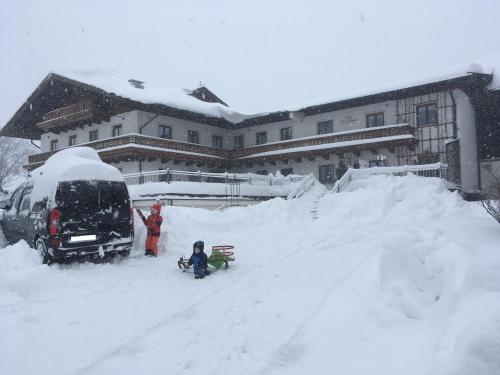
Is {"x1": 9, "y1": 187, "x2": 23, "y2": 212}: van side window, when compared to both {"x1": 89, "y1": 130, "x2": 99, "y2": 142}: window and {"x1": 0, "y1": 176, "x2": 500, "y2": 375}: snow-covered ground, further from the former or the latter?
{"x1": 89, "y1": 130, "x2": 99, "y2": 142}: window

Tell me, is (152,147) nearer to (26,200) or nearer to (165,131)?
(165,131)

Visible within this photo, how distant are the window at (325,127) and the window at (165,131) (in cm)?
1092

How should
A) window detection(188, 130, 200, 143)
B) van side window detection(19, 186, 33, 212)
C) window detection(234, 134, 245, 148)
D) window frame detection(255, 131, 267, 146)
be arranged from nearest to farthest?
1. van side window detection(19, 186, 33, 212)
2. window detection(188, 130, 200, 143)
3. window frame detection(255, 131, 267, 146)
4. window detection(234, 134, 245, 148)

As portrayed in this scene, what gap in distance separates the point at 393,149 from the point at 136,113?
55.0 feet

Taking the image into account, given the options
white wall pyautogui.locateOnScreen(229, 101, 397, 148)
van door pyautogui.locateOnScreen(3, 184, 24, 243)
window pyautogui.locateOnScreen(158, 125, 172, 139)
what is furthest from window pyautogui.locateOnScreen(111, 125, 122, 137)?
van door pyautogui.locateOnScreen(3, 184, 24, 243)

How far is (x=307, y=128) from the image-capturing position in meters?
29.3

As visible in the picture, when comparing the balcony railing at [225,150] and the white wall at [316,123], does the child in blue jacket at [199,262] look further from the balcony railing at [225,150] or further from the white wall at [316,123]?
the white wall at [316,123]

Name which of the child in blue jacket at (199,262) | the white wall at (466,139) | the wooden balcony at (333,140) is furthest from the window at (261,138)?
the child in blue jacket at (199,262)

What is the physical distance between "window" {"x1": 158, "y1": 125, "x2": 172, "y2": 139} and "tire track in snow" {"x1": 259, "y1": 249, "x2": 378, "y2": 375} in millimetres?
22276

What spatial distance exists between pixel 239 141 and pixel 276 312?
28.1 metres

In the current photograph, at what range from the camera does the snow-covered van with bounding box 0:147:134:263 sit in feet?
27.7

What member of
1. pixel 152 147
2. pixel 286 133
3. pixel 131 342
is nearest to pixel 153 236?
pixel 131 342

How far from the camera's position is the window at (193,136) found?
97.0 ft

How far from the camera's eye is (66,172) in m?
8.83
